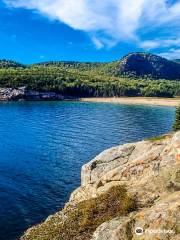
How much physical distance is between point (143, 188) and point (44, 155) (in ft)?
177

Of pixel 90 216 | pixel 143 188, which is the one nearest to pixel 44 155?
pixel 90 216

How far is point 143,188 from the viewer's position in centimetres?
2631

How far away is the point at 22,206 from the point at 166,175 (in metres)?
27.4

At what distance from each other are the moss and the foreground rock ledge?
34 centimetres

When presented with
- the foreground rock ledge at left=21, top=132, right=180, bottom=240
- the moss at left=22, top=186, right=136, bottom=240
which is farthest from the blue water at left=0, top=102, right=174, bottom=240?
the moss at left=22, top=186, right=136, bottom=240

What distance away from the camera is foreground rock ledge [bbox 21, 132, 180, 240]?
20.0m

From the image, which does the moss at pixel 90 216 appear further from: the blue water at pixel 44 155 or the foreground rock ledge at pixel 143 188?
the blue water at pixel 44 155

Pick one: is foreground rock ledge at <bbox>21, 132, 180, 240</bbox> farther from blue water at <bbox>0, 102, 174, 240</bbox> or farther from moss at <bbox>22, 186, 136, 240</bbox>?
blue water at <bbox>0, 102, 174, 240</bbox>

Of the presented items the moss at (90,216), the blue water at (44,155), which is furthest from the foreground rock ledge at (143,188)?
the blue water at (44,155)

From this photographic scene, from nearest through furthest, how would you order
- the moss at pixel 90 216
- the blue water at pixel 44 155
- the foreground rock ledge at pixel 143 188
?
1. the foreground rock ledge at pixel 143 188
2. the moss at pixel 90 216
3. the blue water at pixel 44 155

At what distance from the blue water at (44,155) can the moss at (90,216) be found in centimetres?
1344

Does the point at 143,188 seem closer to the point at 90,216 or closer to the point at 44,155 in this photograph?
the point at 90,216

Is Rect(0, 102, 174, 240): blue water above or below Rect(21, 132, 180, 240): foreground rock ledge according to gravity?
below

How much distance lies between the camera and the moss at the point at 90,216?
81.3 feet
